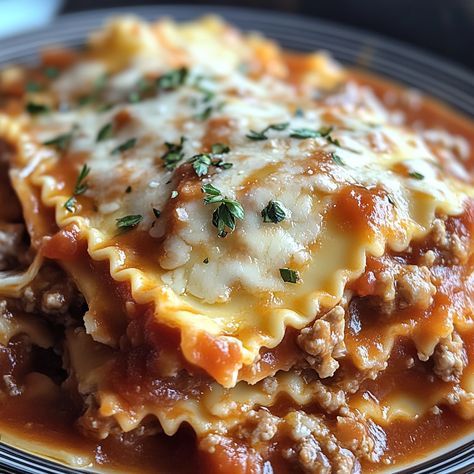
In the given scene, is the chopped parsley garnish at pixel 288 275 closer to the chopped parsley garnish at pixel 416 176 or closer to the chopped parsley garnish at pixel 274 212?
the chopped parsley garnish at pixel 274 212

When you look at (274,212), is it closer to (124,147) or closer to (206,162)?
(206,162)

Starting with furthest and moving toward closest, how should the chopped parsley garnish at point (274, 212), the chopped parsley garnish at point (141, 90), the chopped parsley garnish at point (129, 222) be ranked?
the chopped parsley garnish at point (141, 90) → the chopped parsley garnish at point (129, 222) → the chopped parsley garnish at point (274, 212)

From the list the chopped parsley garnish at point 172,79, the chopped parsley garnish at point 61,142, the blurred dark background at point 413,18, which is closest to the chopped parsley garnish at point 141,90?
the chopped parsley garnish at point 172,79

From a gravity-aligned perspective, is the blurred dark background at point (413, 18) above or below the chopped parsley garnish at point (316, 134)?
above

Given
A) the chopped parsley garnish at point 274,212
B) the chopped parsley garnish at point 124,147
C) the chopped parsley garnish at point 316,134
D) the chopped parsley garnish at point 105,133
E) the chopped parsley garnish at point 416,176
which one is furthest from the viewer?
the chopped parsley garnish at point 105,133

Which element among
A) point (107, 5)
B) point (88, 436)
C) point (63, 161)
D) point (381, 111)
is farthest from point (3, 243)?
point (107, 5)

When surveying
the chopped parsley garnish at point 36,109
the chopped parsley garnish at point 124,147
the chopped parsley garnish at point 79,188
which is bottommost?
the chopped parsley garnish at point 79,188

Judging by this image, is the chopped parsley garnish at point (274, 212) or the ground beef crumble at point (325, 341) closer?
the ground beef crumble at point (325, 341)

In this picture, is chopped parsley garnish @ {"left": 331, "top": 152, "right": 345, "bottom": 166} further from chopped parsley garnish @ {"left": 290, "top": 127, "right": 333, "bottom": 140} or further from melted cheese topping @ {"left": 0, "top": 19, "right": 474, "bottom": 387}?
chopped parsley garnish @ {"left": 290, "top": 127, "right": 333, "bottom": 140}
